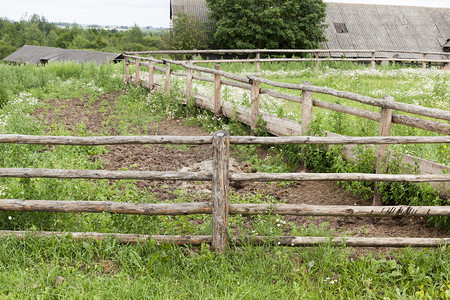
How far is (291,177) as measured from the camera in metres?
4.47

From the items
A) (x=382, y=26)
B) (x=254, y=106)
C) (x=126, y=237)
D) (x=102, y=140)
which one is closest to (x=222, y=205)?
(x=126, y=237)

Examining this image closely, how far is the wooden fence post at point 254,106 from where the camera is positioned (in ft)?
28.0

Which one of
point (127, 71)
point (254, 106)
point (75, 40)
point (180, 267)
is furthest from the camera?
point (75, 40)

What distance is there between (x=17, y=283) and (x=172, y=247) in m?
1.41

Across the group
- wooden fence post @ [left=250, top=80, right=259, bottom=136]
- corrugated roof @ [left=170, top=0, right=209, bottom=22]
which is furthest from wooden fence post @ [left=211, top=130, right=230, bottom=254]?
corrugated roof @ [left=170, top=0, right=209, bottom=22]

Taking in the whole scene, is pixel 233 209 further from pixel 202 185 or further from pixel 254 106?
pixel 254 106

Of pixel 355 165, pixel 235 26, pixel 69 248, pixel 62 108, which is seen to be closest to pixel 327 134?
pixel 355 165

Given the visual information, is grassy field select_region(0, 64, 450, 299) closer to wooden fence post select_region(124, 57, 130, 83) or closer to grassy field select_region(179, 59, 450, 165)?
grassy field select_region(179, 59, 450, 165)

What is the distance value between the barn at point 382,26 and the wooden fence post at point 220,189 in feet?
111

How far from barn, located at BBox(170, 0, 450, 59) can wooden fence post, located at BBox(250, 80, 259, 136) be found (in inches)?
1158

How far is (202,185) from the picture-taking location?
7.02m

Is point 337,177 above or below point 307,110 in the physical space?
below

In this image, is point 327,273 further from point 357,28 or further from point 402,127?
point 357,28

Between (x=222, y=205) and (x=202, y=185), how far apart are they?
2.74m
